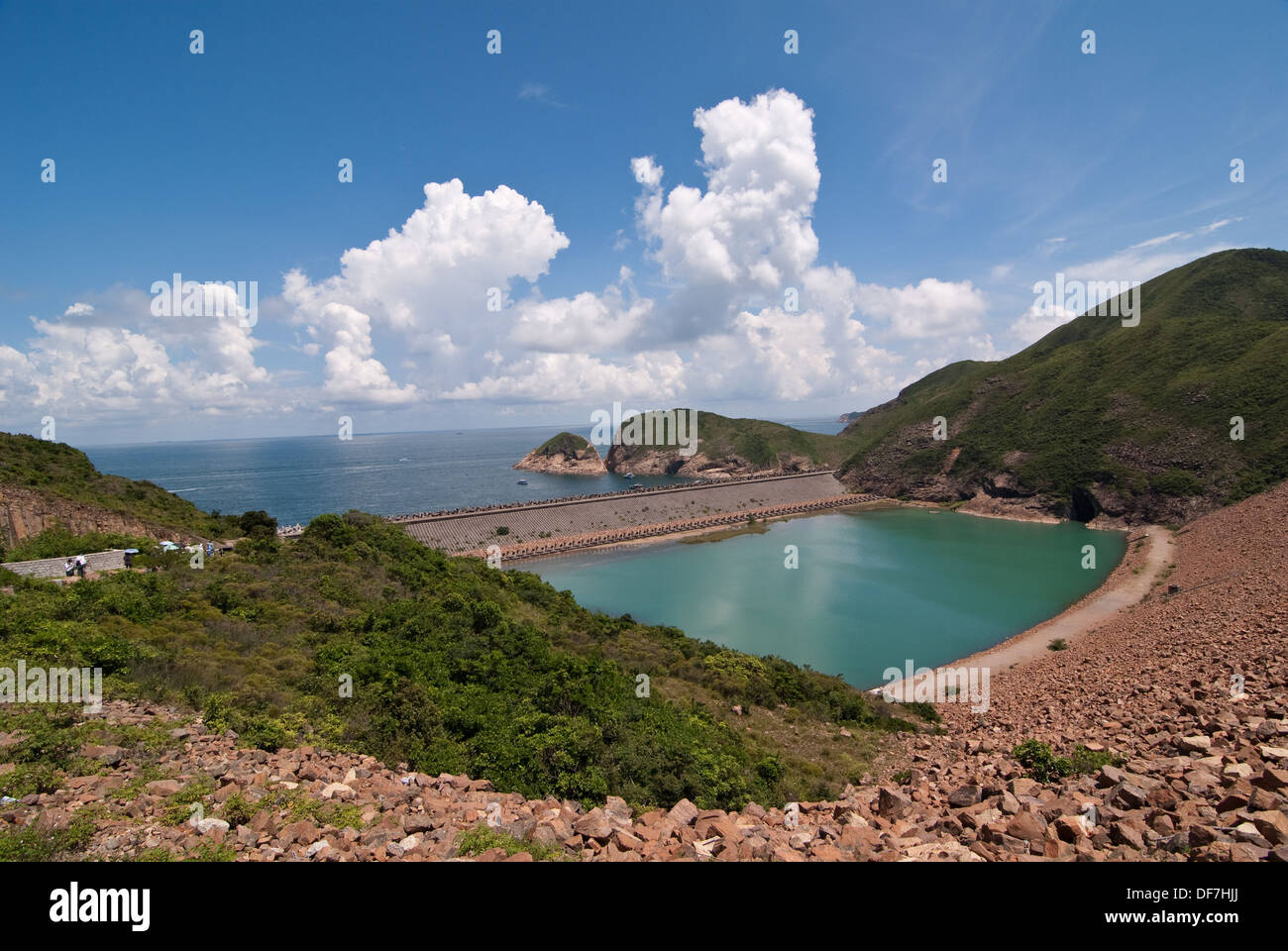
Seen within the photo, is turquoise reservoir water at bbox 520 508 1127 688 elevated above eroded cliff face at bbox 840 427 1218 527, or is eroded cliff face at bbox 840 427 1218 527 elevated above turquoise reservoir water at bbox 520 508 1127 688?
eroded cliff face at bbox 840 427 1218 527

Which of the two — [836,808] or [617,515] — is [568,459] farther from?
[836,808]

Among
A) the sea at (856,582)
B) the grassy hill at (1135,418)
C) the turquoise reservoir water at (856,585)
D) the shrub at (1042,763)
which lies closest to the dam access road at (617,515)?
the sea at (856,582)

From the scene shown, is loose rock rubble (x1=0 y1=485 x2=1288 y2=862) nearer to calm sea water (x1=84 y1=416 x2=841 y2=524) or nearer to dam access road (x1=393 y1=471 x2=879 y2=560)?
dam access road (x1=393 y1=471 x2=879 y2=560)

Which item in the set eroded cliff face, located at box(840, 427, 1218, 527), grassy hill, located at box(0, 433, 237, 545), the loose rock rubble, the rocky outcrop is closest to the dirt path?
the loose rock rubble

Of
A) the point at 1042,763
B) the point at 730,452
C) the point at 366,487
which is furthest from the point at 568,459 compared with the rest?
the point at 1042,763

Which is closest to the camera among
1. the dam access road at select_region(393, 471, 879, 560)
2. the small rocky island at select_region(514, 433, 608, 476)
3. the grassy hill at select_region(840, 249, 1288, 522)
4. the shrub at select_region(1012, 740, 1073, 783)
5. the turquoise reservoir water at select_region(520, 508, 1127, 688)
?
the shrub at select_region(1012, 740, 1073, 783)

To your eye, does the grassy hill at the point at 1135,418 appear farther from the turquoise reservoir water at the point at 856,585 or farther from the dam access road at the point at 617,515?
the dam access road at the point at 617,515
